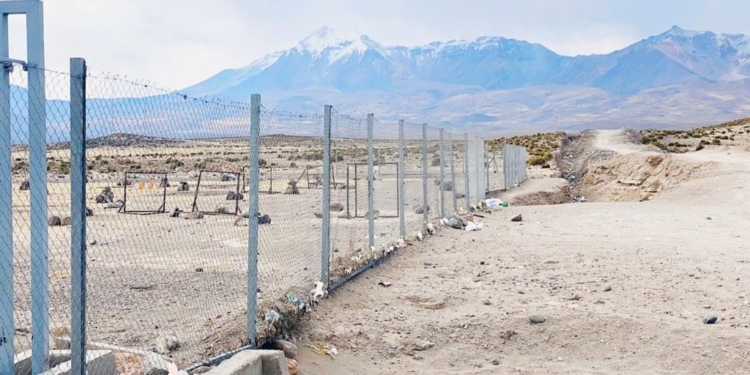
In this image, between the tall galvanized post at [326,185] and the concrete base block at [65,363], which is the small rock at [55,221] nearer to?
the tall galvanized post at [326,185]

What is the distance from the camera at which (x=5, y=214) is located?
173 inches

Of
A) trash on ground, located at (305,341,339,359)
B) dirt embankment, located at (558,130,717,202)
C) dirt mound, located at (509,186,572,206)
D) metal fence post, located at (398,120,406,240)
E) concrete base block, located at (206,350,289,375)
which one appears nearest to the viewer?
concrete base block, located at (206,350,289,375)

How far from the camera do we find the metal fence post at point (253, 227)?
21.5 feet

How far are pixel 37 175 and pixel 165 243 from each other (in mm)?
11336

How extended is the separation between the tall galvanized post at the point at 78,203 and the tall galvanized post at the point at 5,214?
1.11ft

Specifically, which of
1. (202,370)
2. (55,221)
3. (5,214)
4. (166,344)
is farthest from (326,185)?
(55,221)

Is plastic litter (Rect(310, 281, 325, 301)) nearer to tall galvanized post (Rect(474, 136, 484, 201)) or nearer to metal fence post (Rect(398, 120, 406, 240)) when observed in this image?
metal fence post (Rect(398, 120, 406, 240))

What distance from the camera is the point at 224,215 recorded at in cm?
2042

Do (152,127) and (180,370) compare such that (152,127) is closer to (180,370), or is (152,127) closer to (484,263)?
Result: (180,370)

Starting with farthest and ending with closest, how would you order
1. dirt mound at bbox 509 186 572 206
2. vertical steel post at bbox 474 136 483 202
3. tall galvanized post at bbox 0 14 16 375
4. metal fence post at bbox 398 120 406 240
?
dirt mound at bbox 509 186 572 206, vertical steel post at bbox 474 136 483 202, metal fence post at bbox 398 120 406 240, tall galvanized post at bbox 0 14 16 375

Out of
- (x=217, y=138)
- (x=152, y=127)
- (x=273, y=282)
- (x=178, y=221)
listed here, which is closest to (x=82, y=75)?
(x=152, y=127)

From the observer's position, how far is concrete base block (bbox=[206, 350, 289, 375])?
5520 millimetres

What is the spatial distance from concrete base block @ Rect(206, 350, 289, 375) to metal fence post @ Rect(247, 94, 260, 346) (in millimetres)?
639

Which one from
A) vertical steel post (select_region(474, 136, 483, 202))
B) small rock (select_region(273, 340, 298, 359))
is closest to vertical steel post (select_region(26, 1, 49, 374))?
small rock (select_region(273, 340, 298, 359))
